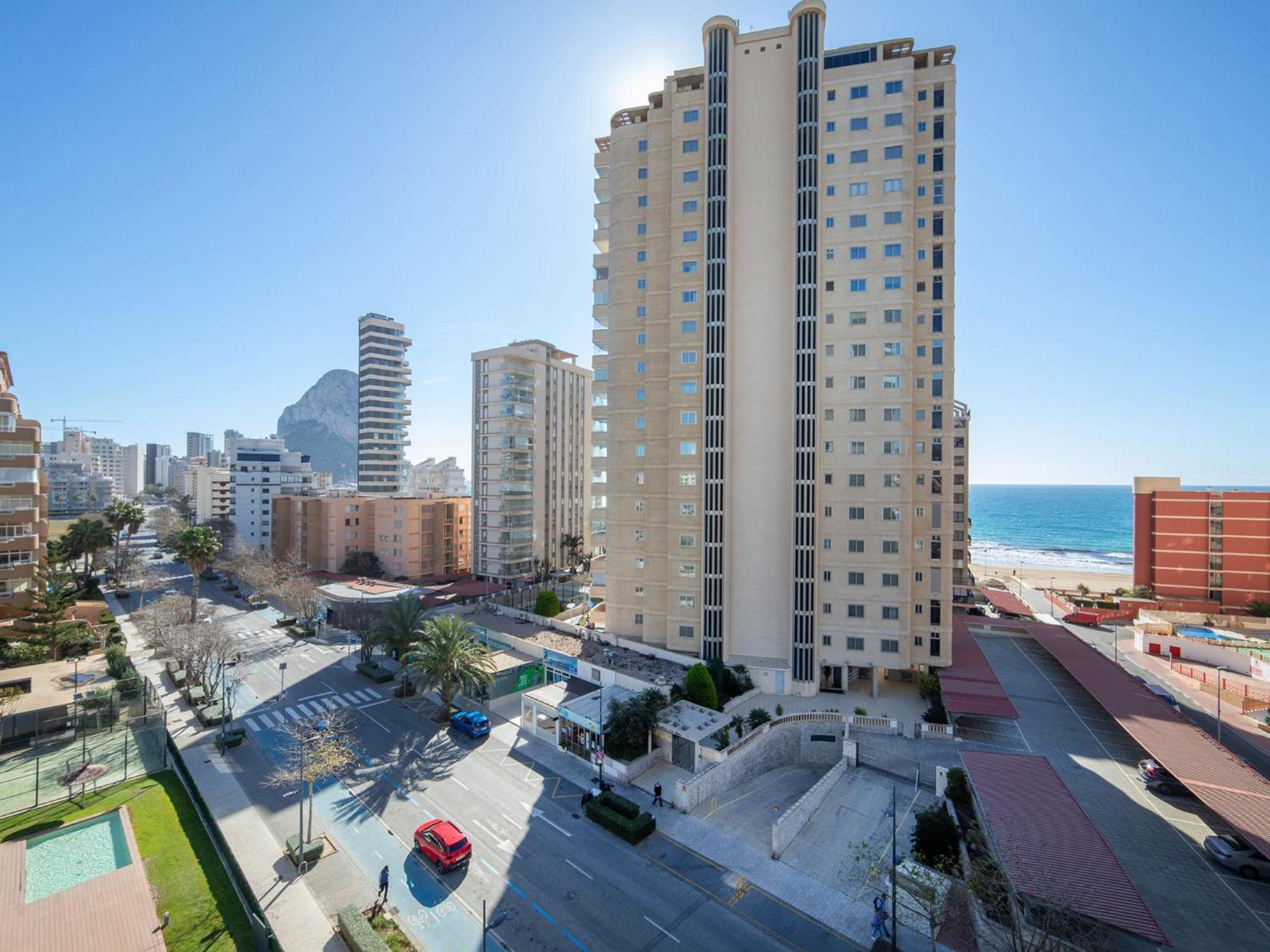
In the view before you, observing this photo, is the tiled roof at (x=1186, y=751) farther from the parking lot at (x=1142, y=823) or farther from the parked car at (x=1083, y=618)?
the parked car at (x=1083, y=618)

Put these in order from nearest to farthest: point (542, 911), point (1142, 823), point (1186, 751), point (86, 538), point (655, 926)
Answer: point (655, 926)
point (542, 911)
point (1142, 823)
point (1186, 751)
point (86, 538)

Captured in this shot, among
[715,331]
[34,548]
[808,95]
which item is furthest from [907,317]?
[34,548]

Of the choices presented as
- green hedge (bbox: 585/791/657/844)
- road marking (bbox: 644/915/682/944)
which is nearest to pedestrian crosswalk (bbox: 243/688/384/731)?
green hedge (bbox: 585/791/657/844)

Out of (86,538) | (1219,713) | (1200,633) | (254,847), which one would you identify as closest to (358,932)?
(254,847)

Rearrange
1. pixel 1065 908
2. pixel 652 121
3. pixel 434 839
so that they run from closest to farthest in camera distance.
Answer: pixel 1065 908, pixel 434 839, pixel 652 121

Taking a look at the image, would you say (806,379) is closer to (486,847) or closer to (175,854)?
(486,847)

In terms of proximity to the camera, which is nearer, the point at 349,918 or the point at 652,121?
the point at 349,918

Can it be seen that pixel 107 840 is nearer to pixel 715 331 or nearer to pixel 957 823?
pixel 957 823

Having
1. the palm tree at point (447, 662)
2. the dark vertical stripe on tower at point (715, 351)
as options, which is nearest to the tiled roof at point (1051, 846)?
the dark vertical stripe on tower at point (715, 351)
